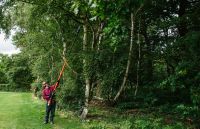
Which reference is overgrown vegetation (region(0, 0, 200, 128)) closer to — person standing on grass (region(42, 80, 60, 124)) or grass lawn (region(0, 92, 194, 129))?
grass lawn (region(0, 92, 194, 129))

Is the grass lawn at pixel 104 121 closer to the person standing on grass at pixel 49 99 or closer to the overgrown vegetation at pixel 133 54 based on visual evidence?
the overgrown vegetation at pixel 133 54

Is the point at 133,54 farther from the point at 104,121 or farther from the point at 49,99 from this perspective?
the point at 49,99

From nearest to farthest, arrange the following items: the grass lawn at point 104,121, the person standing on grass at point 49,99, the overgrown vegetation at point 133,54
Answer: the grass lawn at point 104,121
the overgrown vegetation at point 133,54
the person standing on grass at point 49,99

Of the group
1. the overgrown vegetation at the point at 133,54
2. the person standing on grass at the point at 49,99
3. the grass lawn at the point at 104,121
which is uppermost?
the overgrown vegetation at the point at 133,54

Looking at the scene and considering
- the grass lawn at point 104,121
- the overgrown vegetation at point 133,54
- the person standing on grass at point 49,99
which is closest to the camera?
→ the grass lawn at point 104,121

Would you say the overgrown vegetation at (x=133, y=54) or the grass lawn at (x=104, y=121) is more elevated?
the overgrown vegetation at (x=133, y=54)

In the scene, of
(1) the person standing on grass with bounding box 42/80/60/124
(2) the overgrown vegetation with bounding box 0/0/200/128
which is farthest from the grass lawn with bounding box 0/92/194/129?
(1) the person standing on grass with bounding box 42/80/60/124

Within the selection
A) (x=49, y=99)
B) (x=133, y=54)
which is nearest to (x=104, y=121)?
(x=49, y=99)

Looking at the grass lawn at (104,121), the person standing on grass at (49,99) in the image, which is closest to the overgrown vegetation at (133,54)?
the grass lawn at (104,121)

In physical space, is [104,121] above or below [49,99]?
below

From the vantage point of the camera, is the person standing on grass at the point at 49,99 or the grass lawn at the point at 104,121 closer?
the grass lawn at the point at 104,121

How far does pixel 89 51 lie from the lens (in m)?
18.2

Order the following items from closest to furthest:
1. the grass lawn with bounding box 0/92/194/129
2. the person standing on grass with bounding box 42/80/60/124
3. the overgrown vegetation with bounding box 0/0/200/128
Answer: the grass lawn with bounding box 0/92/194/129, the overgrown vegetation with bounding box 0/0/200/128, the person standing on grass with bounding box 42/80/60/124

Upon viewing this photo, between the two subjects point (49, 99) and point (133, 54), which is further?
point (133, 54)
